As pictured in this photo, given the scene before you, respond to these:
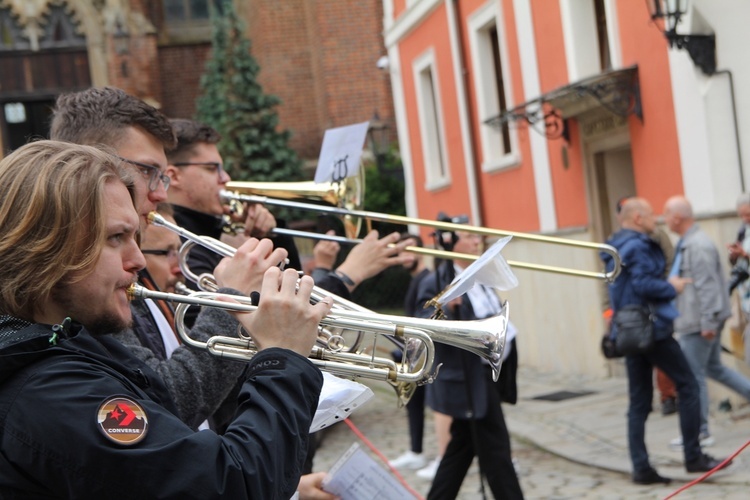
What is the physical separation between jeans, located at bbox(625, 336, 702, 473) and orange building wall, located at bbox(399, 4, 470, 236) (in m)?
8.09

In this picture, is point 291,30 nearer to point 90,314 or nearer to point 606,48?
point 606,48

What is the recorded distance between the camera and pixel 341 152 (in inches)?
159

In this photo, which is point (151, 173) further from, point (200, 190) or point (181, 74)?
point (181, 74)

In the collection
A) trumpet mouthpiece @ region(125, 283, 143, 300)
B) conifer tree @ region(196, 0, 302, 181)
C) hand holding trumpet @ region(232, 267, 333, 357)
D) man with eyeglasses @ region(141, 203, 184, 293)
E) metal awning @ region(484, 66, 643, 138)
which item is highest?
conifer tree @ region(196, 0, 302, 181)

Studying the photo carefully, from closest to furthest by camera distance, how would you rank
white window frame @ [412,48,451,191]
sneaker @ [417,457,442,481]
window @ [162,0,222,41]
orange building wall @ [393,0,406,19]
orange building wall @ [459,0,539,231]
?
sneaker @ [417,457,442,481], orange building wall @ [459,0,539,231], white window frame @ [412,48,451,191], orange building wall @ [393,0,406,19], window @ [162,0,222,41]

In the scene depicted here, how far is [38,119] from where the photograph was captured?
83.6 feet

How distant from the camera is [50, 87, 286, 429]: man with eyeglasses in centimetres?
252

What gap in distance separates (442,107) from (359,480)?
1307cm

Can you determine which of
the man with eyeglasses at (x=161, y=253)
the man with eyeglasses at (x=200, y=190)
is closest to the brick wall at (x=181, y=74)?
the man with eyeglasses at (x=200, y=190)

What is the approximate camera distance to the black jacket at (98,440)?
1.69 metres

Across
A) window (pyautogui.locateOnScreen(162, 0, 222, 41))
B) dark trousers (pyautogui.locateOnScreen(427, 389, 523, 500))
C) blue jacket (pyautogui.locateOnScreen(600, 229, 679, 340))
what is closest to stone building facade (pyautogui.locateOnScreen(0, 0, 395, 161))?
window (pyautogui.locateOnScreen(162, 0, 222, 41))

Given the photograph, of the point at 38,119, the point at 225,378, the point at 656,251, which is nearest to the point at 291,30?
the point at 38,119

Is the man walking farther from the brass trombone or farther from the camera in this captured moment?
the brass trombone

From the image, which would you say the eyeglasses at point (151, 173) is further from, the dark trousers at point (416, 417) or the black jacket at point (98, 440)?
the dark trousers at point (416, 417)
